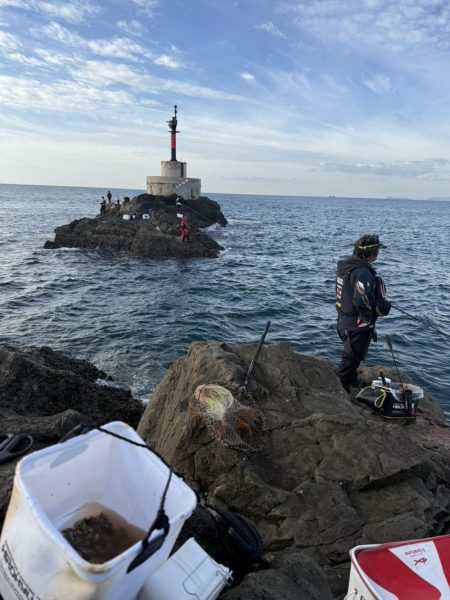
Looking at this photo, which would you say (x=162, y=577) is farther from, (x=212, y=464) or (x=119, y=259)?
(x=119, y=259)

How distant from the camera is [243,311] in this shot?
671 inches

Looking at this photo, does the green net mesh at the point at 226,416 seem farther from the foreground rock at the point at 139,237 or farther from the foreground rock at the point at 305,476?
the foreground rock at the point at 139,237

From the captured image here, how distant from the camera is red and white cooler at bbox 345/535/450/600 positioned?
271cm

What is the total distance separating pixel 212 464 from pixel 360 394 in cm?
334

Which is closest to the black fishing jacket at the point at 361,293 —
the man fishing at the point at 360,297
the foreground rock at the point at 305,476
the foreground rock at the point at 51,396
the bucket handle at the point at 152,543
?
the man fishing at the point at 360,297

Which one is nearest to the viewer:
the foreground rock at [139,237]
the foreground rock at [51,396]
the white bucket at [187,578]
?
the white bucket at [187,578]

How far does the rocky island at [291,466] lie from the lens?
3307 mm

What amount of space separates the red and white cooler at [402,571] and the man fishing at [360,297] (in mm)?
3681

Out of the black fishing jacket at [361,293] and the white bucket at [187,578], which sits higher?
the black fishing jacket at [361,293]

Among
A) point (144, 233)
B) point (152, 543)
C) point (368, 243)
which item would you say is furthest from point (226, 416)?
point (144, 233)

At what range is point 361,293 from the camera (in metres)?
6.30

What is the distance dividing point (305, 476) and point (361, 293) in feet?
9.92

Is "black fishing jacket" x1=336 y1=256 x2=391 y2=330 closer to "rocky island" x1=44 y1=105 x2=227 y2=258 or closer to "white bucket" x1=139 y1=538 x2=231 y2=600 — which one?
"white bucket" x1=139 y1=538 x2=231 y2=600

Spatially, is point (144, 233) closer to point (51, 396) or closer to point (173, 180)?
point (173, 180)
